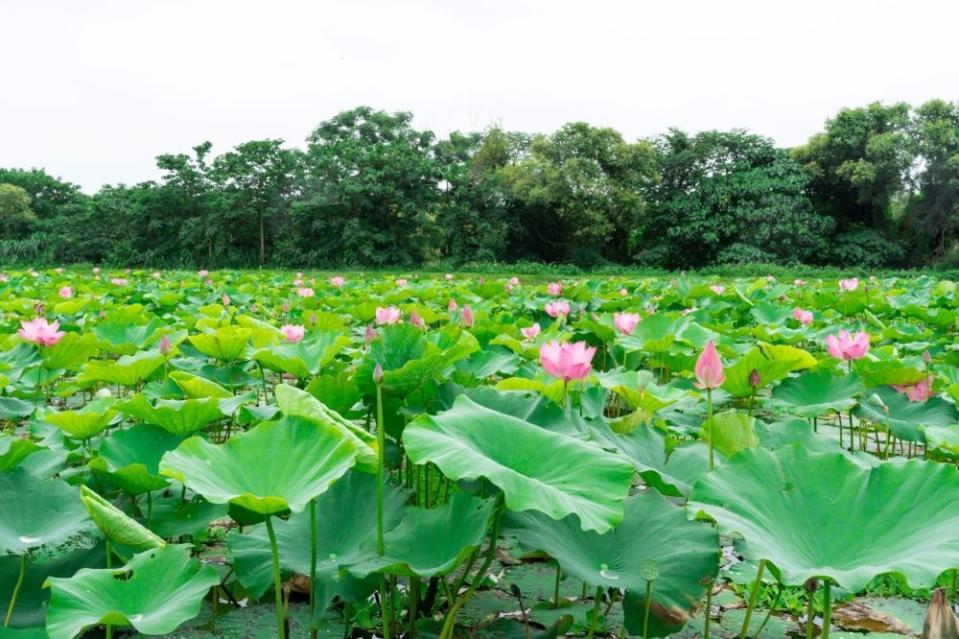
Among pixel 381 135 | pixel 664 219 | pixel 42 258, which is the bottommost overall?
pixel 42 258

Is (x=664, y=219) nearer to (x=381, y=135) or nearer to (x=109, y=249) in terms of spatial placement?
(x=381, y=135)

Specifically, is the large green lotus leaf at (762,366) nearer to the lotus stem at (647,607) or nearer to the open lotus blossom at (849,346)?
the open lotus blossom at (849,346)

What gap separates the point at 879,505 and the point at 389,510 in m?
0.74

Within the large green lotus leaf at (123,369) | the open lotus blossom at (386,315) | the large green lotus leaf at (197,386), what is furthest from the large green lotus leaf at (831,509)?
the open lotus blossom at (386,315)

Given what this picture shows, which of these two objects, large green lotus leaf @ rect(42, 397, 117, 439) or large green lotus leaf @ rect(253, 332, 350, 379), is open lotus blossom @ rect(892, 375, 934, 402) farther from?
large green lotus leaf @ rect(42, 397, 117, 439)

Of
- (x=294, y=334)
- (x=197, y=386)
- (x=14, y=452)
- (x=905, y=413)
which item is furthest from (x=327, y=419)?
(x=905, y=413)

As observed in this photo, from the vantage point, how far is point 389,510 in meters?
1.22

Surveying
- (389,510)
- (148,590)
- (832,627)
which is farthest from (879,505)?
(148,590)

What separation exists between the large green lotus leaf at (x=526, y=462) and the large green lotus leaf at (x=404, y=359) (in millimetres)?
227

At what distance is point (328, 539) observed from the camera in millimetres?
1238

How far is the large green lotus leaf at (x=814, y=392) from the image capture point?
1.89 m

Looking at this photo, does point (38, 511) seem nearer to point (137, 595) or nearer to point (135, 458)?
point (135, 458)

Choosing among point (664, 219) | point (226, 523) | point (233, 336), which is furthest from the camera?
point (664, 219)

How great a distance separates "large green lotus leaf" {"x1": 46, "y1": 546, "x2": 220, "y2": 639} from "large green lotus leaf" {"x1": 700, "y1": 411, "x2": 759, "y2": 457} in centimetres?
86
